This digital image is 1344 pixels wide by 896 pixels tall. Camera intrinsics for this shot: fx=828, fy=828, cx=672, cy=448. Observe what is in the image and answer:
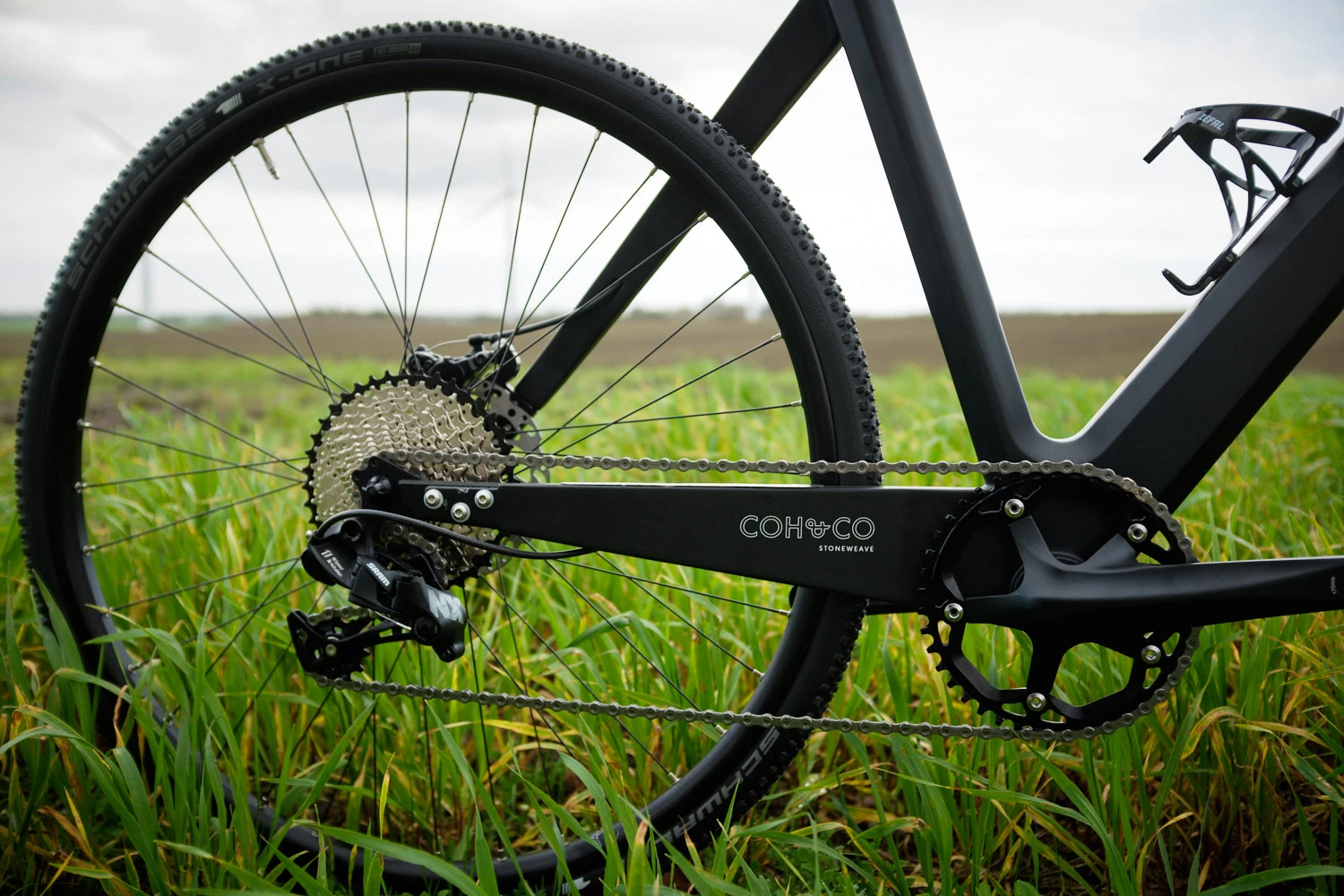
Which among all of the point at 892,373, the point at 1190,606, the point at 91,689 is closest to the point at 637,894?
the point at 1190,606

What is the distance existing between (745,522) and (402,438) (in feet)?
1.86

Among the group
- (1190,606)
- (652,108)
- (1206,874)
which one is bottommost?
(1206,874)

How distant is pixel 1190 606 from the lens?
1.17m

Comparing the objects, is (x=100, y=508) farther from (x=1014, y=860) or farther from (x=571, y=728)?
(x=1014, y=860)

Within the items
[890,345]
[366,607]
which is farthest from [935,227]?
[890,345]

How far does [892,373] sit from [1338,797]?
5910mm

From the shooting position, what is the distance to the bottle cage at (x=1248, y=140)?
1195 millimetres

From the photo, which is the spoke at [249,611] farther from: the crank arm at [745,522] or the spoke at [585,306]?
the spoke at [585,306]

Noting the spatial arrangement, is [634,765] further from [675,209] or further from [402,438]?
[675,209]

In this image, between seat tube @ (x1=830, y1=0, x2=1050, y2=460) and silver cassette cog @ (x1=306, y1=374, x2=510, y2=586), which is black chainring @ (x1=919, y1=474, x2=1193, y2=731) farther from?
silver cassette cog @ (x1=306, y1=374, x2=510, y2=586)

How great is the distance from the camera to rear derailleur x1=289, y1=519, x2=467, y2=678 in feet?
4.04

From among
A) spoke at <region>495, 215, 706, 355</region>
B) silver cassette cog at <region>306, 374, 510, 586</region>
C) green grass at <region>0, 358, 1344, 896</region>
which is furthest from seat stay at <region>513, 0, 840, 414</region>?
green grass at <region>0, 358, 1344, 896</region>

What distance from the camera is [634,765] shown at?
5.41 feet

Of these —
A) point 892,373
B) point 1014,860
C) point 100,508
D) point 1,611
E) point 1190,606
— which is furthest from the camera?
point 892,373
